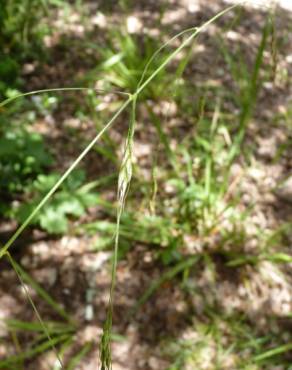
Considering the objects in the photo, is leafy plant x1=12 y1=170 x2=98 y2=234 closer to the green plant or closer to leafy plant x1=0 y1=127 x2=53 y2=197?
leafy plant x1=0 y1=127 x2=53 y2=197

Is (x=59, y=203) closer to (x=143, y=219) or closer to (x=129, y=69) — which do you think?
(x=143, y=219)

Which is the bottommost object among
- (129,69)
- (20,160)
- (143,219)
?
(143,219)

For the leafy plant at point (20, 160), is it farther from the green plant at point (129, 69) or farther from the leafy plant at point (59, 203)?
the green plant at point (129, 69)

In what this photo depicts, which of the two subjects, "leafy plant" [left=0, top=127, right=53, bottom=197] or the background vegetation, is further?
"leafy plant" [left=0, top=127, right=53, bottom=197]

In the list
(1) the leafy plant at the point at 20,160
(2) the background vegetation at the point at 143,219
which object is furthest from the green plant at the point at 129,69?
(1) the leafy plant at the point at 20,160

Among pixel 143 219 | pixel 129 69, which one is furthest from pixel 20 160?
pixel 129 69

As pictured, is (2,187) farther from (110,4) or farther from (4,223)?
(110,4)

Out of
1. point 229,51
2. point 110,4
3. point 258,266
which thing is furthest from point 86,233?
point 110,4

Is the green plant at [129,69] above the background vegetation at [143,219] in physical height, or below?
above

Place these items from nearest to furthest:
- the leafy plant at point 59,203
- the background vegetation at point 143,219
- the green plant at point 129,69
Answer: the background vegetation at point 143,219 → the leafy plant at point 59,203 → the green plant at point 129,69

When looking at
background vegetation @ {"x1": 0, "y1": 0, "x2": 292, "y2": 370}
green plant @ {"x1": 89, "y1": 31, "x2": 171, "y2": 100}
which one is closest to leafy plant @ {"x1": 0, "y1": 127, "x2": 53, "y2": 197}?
background vegetation @ {"x1": 0, "y1": 0, "x2": 292, "y2": 370}

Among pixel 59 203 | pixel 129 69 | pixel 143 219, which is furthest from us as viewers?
pixel 129 69
